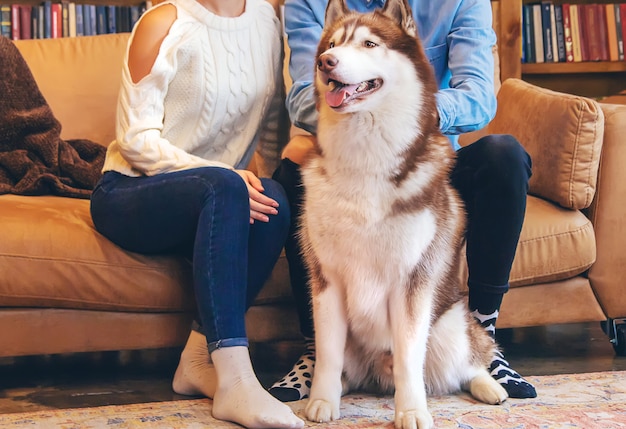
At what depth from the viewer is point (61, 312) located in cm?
171

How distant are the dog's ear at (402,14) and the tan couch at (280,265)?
0.68 m

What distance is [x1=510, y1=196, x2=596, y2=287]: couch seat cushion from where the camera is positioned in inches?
72.9

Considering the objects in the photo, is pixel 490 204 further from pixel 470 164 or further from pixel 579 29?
pixel 579 29

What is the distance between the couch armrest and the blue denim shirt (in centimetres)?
38

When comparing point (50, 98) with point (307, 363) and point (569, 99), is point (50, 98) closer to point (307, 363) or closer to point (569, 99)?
point (307, 363)

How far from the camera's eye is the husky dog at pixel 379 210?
1355 millimetres

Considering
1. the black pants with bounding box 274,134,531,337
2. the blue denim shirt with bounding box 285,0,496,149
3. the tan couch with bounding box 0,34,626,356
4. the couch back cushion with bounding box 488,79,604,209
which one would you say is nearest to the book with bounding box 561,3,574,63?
the tan couch with bounding box 0,34,626,356

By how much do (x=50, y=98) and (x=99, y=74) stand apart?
17 cm

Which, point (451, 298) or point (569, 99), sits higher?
point (569, 99)

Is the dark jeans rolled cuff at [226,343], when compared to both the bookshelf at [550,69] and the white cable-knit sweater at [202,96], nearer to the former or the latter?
the white cable-knit sweater at [202,96]

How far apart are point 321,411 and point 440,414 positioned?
0.79 ft

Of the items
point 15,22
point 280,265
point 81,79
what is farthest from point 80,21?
point 280,265

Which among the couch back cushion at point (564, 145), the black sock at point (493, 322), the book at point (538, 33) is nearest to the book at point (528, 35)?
the book at point (538, 33)

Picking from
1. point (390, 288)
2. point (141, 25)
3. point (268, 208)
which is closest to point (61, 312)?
point (268, 208)
